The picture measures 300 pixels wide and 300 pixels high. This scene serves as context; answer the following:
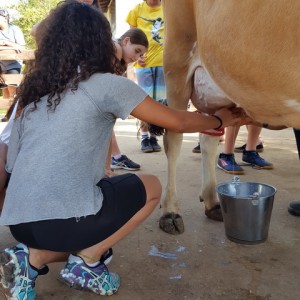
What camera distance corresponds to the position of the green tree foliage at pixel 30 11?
1924cm

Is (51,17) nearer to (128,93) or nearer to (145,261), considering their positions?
(128,93)

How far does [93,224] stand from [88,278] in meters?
0.22

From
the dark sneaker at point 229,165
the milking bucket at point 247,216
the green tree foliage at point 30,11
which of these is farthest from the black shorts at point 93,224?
the green tree foliage at point 30,11

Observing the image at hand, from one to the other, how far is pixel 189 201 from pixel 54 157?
1400 millimetres

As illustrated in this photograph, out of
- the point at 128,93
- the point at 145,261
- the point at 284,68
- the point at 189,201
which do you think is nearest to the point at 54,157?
the point at 128,93

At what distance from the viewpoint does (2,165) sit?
1740 mm

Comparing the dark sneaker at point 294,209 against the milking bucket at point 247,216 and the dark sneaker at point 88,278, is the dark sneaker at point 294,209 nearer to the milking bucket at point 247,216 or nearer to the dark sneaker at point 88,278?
the milking bucket at point 247,216

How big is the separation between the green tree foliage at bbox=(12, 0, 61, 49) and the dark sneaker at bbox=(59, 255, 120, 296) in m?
18.7

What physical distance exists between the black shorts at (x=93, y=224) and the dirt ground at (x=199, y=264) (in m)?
0.23

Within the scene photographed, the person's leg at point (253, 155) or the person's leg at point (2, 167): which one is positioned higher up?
the person's leg at point (2, 167)

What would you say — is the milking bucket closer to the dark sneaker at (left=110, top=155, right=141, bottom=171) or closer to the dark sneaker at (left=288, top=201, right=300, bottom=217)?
the dark sneaker at (left=288, top=201, right=300, bottom=217)

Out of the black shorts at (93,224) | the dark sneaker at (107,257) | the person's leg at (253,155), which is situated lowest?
the person's leg at (253,155)

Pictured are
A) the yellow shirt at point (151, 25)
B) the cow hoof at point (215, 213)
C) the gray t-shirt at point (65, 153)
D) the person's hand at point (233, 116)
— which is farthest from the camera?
the yellow shirt at point (151, 25)

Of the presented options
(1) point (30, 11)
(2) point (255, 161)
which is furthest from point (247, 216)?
(1) point (30, 11)
